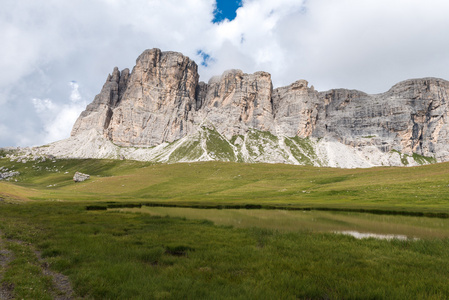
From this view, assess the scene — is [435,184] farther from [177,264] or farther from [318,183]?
[177,264]

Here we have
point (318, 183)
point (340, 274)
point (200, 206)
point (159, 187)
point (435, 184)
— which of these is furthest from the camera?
point (159, 187)

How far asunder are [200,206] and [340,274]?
154 ft

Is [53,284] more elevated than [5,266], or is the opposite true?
[5,266]

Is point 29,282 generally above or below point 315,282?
above

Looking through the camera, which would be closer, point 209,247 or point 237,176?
point 209,247

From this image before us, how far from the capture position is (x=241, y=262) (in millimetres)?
13328

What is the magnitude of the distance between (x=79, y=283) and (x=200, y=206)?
4668 cm

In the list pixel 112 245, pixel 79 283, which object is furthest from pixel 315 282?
pixel 112 245

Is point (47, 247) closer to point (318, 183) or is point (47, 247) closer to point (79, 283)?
point (79, 283)

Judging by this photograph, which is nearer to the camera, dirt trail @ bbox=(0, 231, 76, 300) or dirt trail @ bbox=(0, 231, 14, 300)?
dirt trail @ bbox=(0, 231, 14, 300)

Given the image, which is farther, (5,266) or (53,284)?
(5,266)

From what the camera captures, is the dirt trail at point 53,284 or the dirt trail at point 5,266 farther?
the dirt trail at point 53,284

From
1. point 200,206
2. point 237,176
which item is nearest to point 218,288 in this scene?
point 200,206

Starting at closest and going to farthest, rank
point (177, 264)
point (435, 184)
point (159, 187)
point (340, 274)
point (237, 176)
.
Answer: point (340, 274)
point (177, 264)
point (435, 184)
point (159, 187)
point (237, 176)
